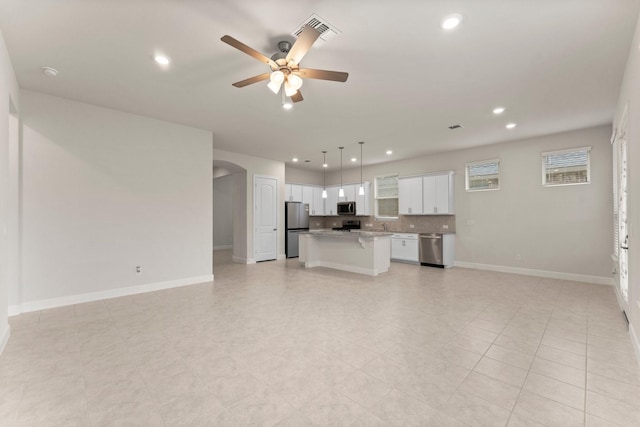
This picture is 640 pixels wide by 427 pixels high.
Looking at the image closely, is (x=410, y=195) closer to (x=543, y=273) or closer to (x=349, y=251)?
(x=349, y=251)

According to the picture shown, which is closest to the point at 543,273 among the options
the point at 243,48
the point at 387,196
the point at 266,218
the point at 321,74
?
the point at 387,196

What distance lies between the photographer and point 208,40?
268 cm

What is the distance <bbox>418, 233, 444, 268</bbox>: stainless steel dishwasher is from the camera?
6.81m

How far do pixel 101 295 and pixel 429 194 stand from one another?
716 cm

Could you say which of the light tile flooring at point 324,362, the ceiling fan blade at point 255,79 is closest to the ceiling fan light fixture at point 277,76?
the ceiling fan blade at point 255,79

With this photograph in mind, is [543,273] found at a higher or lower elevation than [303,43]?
lower

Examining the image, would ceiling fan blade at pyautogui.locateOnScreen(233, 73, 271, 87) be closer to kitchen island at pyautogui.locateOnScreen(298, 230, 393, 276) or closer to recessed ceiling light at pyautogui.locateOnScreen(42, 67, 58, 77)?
recessed ceiling light at pyautogui.locateOnScreen(42, 67, 58, 77)

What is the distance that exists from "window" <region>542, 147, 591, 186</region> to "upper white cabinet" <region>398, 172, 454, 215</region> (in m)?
1.88

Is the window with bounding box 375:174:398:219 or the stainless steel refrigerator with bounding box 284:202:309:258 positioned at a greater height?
the window with bounding box 375:174:398:219

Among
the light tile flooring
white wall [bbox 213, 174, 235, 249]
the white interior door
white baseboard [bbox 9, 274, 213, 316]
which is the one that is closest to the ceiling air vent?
the light tile flooring

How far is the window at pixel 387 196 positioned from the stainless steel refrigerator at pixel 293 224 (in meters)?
2.38

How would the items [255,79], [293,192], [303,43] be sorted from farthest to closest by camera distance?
[293,192], [255,79], [303,43]

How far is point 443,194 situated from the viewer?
23.3 ft

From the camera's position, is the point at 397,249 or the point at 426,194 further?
the point at 397,249
